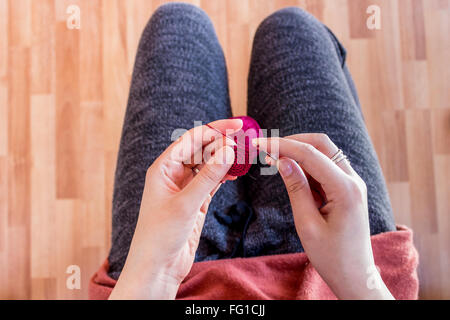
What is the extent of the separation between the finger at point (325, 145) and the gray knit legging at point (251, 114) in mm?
156

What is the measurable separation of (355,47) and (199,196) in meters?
0.69

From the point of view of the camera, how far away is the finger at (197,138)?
476mm

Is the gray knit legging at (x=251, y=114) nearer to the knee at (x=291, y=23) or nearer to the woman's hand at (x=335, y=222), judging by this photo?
the knee at (x=291, y=23)

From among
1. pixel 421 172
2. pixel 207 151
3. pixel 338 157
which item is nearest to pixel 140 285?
pixel 207 151

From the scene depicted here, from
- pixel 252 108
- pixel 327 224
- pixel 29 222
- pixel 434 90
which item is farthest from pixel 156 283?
pixel 434 90

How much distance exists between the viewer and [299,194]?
456mm

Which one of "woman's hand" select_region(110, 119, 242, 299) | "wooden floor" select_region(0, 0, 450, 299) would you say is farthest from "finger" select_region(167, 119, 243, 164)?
"wooden floor" select_region(0, 0, 450, 299)

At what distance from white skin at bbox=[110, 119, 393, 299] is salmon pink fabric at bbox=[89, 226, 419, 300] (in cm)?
10

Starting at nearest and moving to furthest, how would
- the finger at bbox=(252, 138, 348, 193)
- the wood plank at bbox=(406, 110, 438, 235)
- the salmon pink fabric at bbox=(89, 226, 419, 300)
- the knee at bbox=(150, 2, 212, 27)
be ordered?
the finger at bbox=(252, 138, 348, 193), the salmon pink fabric at bbox=(89, 226, 419, 300), the knee at bbox=(150, 2, 212, 27), the wood plank at bbox=(406, 110, 438, 235)

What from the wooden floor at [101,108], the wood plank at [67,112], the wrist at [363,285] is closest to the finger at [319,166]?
the wrist at [363,285]

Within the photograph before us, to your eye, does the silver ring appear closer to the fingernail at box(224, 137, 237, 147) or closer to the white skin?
the white skin

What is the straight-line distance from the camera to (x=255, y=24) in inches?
35.9

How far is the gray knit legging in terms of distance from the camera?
61cm

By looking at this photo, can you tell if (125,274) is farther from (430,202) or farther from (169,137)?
(430,202)
